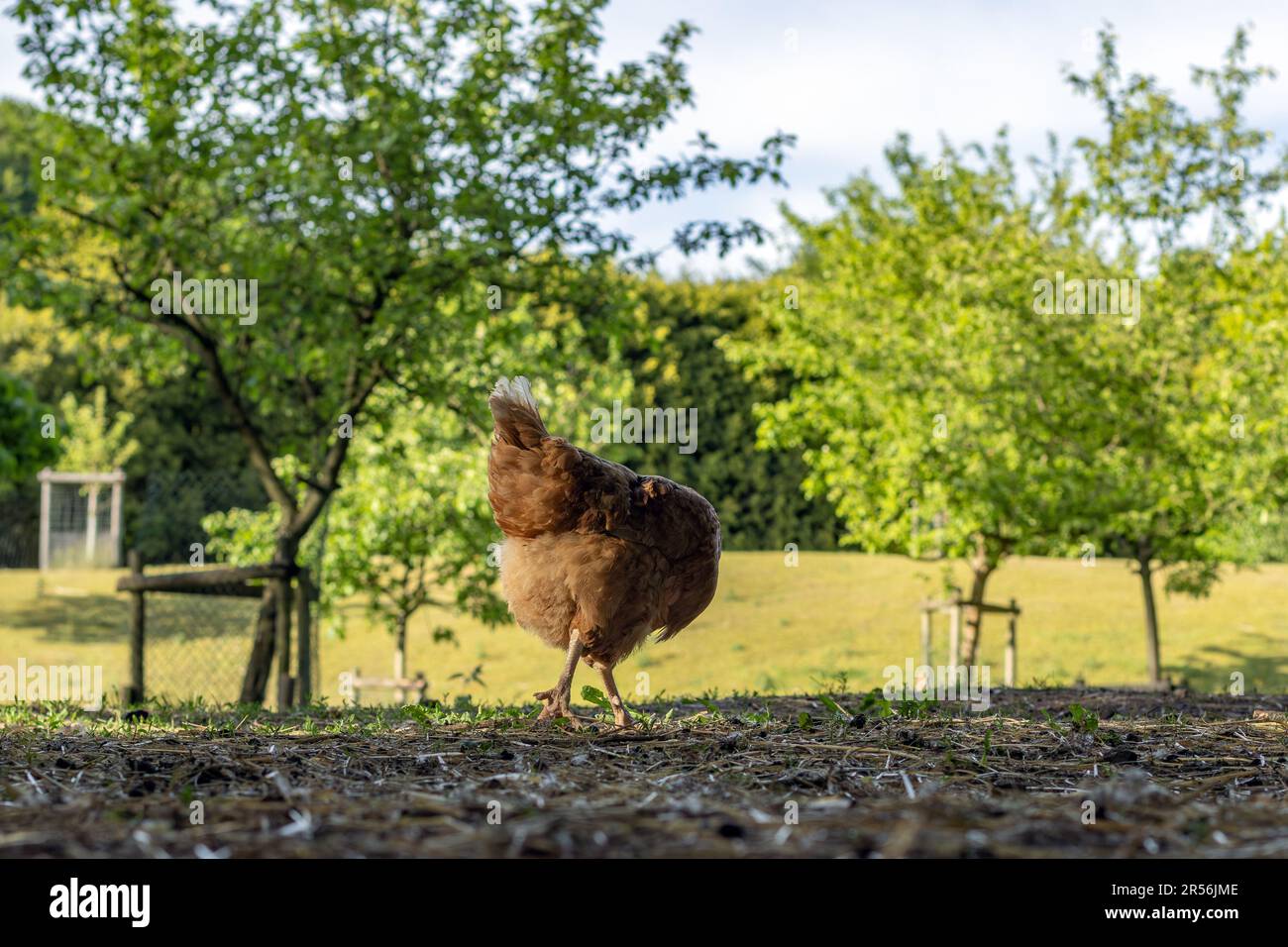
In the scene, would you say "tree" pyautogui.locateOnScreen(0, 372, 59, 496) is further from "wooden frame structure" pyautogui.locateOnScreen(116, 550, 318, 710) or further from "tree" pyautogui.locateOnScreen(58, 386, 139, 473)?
"tree" pyautogui.locateOnScreen(58, 386, 139, 473)

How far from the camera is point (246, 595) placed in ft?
31.2

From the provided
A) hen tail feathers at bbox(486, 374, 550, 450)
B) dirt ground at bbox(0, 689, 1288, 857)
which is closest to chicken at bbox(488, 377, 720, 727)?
hen tail feathers at bbox(486, 374, 550, 450)

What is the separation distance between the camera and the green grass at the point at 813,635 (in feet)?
50.2

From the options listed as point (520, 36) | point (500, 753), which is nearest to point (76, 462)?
point (520, 36)

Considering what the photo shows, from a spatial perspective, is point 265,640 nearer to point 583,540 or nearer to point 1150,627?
point 583,540

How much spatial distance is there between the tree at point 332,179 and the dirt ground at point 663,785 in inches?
164

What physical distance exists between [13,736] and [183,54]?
20.4 feet

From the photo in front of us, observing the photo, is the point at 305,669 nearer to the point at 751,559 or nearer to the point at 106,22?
the point at 106,22

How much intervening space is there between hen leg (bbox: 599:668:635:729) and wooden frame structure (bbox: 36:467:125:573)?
18107 mm

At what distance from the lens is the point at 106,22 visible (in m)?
8.88

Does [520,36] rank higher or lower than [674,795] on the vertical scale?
higher

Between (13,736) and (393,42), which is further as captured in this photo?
(393,42)

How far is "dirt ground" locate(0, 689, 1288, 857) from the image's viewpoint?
8.35ft

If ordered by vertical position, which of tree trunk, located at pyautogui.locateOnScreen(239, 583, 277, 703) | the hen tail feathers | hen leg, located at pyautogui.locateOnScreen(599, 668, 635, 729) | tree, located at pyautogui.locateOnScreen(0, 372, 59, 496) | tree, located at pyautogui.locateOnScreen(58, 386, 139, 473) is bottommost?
tree trunk, located at pyautogui.locateOnScreen(239, 583, 277, 703)
